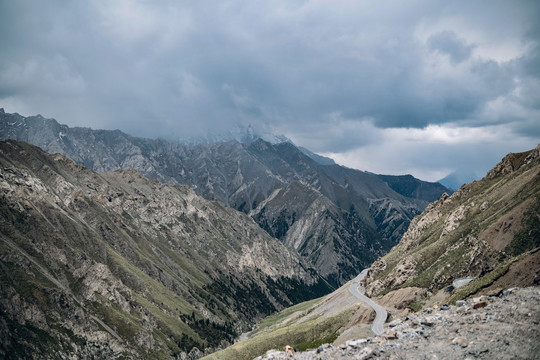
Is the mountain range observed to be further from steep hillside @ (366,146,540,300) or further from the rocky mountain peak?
A: the rocky mountain peak

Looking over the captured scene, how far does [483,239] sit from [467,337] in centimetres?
8600

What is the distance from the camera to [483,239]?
113m

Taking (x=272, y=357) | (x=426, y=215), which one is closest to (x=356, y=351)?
(x=272, y=357)

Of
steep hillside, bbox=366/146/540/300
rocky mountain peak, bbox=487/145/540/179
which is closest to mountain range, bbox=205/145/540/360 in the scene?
steep hillside, bbox=366/146/540/300

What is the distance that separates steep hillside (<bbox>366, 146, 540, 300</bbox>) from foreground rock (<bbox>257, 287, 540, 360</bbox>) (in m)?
21.9

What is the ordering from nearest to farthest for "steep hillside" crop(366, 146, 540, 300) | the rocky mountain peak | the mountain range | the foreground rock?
1. the foreground rock
2. the mountain range
3. "steep hillside" crop(366, 146, 540, 300)
4. the rocky mountain peak

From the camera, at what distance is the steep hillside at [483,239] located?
3415 inches

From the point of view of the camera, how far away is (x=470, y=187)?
605 ft

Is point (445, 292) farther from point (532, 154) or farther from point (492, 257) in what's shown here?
point (532, 154)

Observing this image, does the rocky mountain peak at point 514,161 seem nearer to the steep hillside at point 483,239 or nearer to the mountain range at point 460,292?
the steep hillside at point 483,239

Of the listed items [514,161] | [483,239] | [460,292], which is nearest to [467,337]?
[460,292]

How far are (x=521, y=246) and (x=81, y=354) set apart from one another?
7899 inches

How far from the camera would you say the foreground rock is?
1379 inches

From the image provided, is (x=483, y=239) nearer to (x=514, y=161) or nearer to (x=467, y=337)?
(x=514, y=161)
